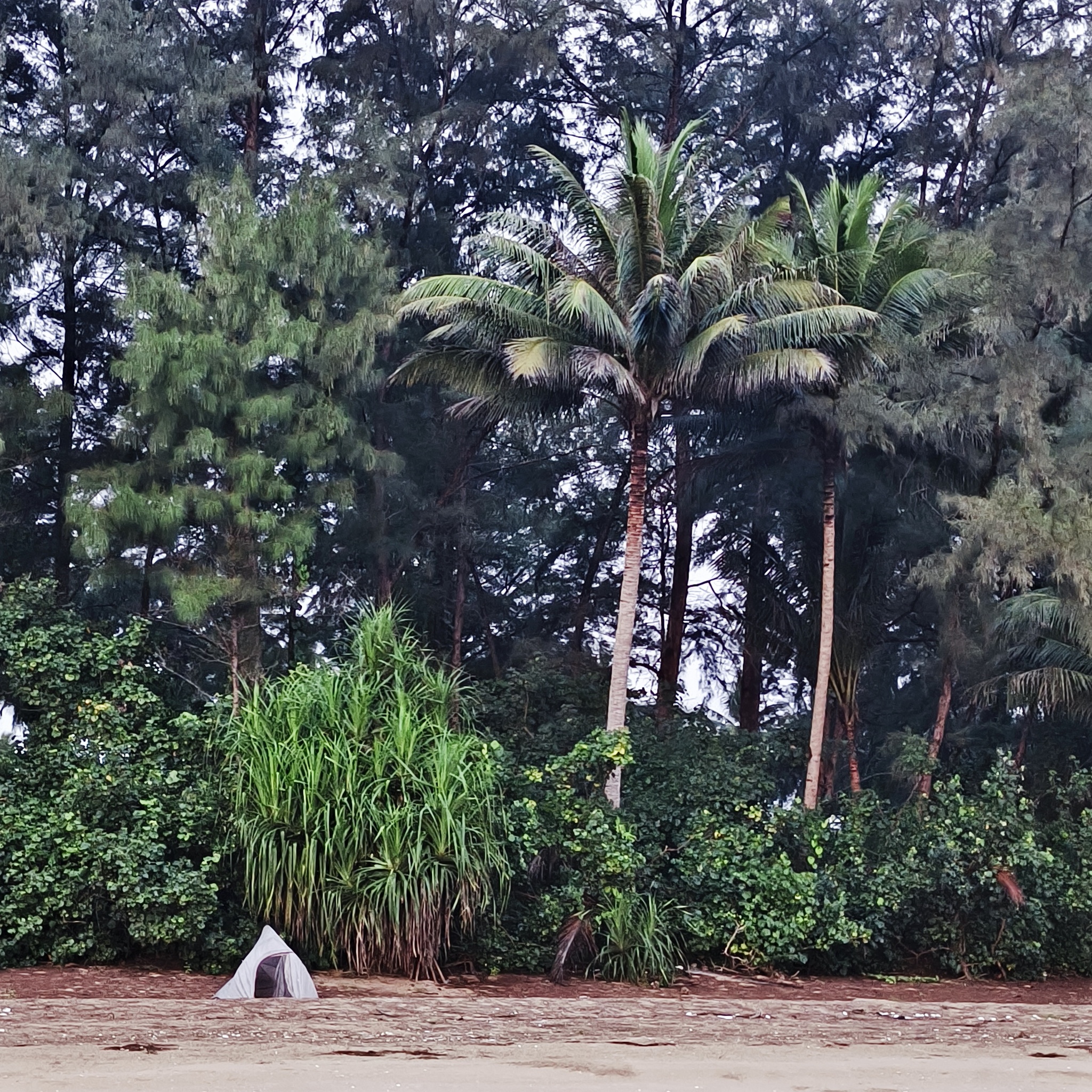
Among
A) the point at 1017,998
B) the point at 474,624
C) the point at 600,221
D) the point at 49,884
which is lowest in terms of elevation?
the point at 1017,998

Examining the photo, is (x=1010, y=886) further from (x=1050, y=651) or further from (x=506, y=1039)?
(x=506, y=1039)

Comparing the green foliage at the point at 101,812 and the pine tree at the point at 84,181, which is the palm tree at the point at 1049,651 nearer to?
the green foliage at the point at 101,812

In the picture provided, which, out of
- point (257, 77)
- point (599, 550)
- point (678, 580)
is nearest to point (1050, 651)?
point (678, 580)

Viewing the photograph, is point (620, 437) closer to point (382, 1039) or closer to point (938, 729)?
point (938, 729)

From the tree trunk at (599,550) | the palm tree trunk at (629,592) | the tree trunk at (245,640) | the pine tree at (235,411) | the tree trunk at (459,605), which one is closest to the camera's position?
the palm tree trunk at (629,592)

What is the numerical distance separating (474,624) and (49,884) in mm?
12605

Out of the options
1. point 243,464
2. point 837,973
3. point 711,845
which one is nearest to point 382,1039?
point 711,845

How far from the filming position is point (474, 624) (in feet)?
79.0

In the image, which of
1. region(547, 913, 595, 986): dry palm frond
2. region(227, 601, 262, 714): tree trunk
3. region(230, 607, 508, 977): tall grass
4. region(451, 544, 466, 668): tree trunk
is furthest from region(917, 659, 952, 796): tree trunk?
region(227, 601, 262, 714): tree trunk

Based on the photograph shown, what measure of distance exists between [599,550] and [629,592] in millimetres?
8217

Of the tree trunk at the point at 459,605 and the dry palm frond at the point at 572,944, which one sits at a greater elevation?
the tree trunk at the point at 459,605

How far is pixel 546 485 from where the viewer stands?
23.8m

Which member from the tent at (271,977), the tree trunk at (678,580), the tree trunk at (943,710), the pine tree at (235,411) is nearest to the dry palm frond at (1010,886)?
the tree trunk at (943,710)

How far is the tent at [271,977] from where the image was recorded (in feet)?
35.2
